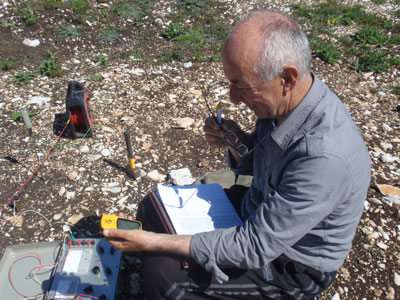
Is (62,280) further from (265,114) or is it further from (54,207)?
(265,114)

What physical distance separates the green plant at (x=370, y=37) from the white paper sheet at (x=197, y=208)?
4.80m

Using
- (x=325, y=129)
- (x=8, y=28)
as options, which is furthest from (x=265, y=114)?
(x=8, y=28)

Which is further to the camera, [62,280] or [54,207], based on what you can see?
[54,207]

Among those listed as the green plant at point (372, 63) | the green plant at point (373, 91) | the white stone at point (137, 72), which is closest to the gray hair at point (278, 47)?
the white stone at point (137, 72)

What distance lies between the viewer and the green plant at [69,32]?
5671 millimetres

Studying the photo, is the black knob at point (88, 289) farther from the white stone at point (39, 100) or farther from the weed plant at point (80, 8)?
the weed plant at point (80, 8)

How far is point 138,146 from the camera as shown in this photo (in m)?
4.05

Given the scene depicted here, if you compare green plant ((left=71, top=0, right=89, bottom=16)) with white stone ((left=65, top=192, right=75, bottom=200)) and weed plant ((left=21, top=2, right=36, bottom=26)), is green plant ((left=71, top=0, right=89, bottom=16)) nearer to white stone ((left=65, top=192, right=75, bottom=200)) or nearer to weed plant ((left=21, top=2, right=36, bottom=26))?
weed plant ((left=21, top=2, right=36, bottom=26))

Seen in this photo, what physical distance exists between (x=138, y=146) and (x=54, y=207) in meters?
1.18

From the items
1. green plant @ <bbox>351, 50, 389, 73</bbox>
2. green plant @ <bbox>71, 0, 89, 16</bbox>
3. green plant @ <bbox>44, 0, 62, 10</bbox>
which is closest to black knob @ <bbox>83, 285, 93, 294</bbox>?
green plant @ <bbox>351, 50, 389, 73</bbox>

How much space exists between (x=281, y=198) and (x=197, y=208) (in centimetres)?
91

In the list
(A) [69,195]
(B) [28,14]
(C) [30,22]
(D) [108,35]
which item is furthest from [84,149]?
(B) [28,14]

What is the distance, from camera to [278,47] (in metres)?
1.64

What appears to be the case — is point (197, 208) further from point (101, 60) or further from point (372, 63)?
point (372, 63)
